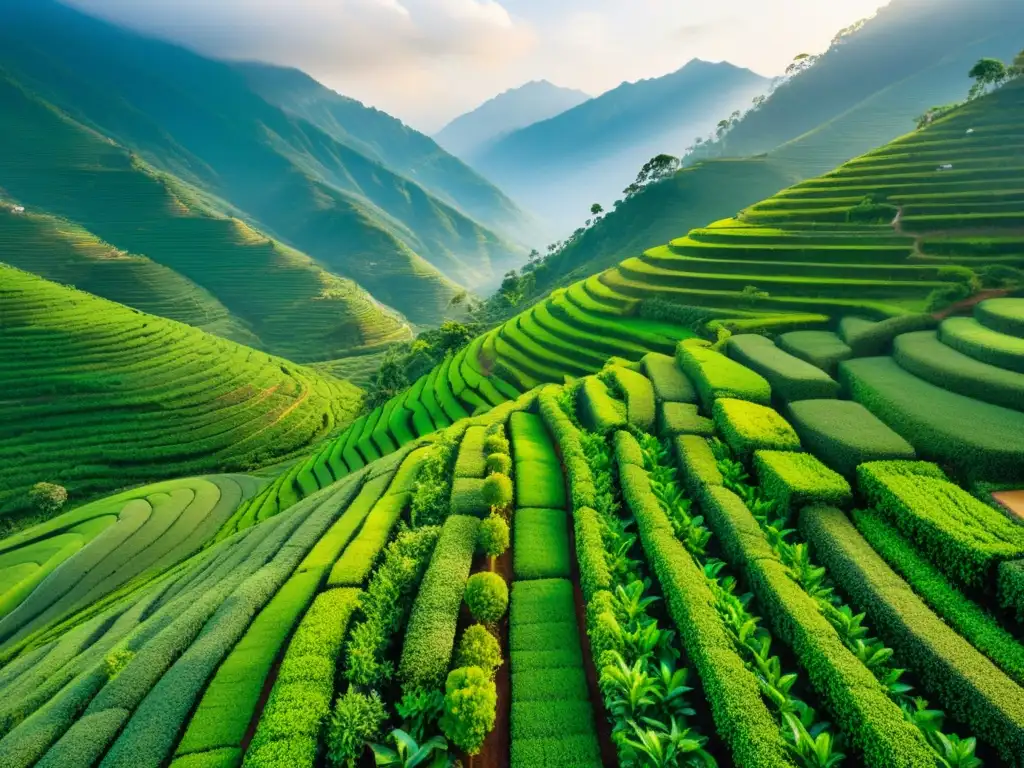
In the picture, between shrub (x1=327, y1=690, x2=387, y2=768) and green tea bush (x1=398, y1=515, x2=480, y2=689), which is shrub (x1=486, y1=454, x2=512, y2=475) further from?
shrub (x1=327, y1=690, x2=387, y2=768)

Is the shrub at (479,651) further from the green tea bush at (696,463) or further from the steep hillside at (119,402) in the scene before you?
the steep hillside at (119,402)

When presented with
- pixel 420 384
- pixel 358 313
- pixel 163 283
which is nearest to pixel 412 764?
pixel 420 384

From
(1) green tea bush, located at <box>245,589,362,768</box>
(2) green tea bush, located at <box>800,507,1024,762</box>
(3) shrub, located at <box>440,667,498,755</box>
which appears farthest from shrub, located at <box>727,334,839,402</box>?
(1) green tea bush, located at <box>245,589,362,768</box>

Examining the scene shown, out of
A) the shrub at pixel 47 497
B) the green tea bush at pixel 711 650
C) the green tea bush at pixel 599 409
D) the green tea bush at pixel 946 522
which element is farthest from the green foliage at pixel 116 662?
the shrub at pixel 47 497

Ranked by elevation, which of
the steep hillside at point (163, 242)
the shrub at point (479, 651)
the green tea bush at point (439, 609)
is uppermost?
the steep hillside at point (163, 242)

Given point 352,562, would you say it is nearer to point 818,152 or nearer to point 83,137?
point 818,152
